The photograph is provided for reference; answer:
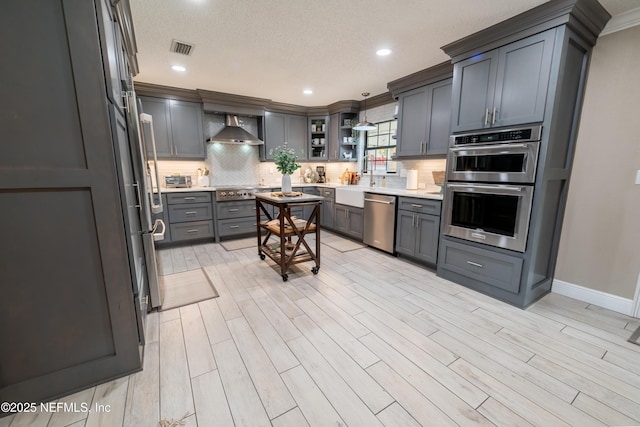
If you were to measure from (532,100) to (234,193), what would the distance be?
13.3 feet

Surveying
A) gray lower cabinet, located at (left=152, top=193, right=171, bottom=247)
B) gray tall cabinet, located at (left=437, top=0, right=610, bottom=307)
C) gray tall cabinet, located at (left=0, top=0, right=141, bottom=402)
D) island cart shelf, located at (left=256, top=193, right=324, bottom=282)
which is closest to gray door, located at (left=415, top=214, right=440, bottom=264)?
gray tall cabinet, located at (left=437, top=0, right=610, bottom=307)

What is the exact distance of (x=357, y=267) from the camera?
10.8 feet

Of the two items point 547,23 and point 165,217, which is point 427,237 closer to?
point 547,23

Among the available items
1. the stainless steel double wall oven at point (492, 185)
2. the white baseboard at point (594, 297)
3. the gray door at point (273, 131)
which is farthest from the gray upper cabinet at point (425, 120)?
the gray door at point (273, 131)

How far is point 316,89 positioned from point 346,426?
4227 mm

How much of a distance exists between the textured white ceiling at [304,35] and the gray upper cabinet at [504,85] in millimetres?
290

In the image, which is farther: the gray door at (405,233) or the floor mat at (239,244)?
the floor mat at (239,244)

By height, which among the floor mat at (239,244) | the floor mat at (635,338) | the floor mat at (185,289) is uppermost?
the floor mat at (239,244)

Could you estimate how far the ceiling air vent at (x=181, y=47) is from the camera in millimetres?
2591

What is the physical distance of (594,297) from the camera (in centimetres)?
242

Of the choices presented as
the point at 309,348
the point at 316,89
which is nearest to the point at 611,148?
the point at 309,348

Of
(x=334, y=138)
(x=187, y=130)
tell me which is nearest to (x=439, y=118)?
(x=334, y=138)

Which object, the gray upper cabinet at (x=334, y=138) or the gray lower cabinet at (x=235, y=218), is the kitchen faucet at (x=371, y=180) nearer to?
the gray upper cabinet at (x=334, y=138)

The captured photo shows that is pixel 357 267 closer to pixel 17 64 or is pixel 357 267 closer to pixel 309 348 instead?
pixel 309 348
